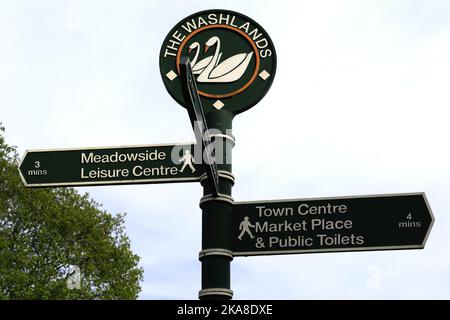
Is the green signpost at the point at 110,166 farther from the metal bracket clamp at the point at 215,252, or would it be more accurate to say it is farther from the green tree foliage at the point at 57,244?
the green tree foliage at the point at 57,244

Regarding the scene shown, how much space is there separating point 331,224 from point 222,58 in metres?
1.83

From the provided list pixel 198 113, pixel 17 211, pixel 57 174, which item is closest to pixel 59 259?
pixel 17 211

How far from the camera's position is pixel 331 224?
638cm

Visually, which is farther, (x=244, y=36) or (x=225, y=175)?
(x=244, y=36)

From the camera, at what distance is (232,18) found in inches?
278

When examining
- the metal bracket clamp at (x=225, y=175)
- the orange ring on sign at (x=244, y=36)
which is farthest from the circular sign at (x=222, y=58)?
the metal bracket clamp at (x=225, y=175)

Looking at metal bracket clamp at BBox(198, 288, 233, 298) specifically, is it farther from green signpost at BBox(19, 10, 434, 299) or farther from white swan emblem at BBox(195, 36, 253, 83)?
white swan emblem at BBox(195, 36, 253, 83)

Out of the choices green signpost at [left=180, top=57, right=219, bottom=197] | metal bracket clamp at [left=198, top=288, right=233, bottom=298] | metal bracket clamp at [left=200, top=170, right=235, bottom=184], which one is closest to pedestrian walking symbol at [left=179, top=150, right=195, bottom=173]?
metal bracket clamp at [left=200, top=170, right=235, bottom=184]

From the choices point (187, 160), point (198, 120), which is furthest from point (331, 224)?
point (198, 120)

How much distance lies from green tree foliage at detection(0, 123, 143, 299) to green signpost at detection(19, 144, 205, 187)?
68.7 feet

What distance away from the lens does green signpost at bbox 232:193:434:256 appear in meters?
6.25

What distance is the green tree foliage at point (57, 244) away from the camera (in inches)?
1082

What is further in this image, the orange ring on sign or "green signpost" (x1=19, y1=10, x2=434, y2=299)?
the orange ring on sign

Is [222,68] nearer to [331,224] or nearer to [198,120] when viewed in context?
[198,120]
